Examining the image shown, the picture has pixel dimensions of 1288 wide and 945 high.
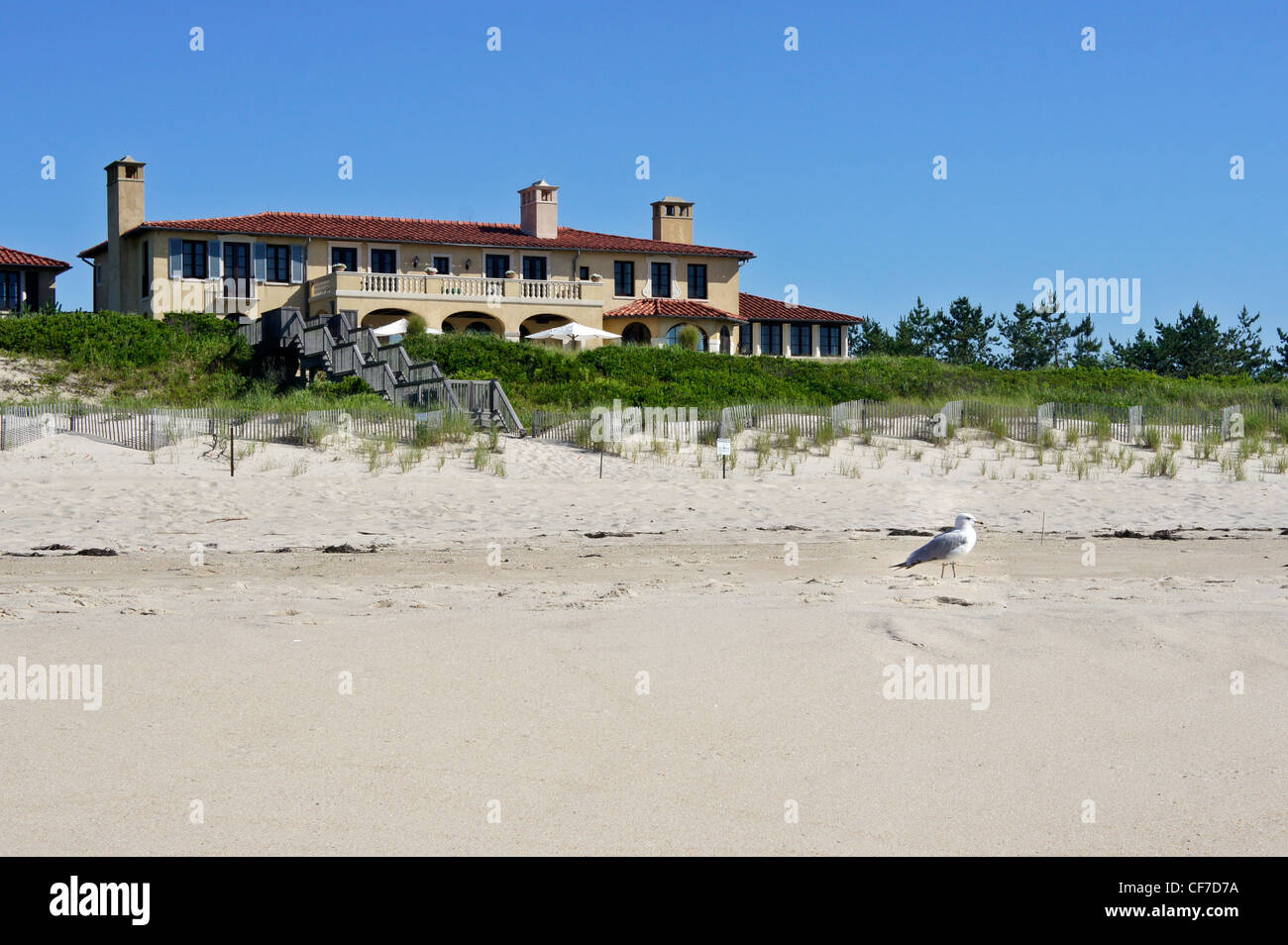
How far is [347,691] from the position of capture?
24.0 ft

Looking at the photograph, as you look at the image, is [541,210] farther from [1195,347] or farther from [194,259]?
[1195,347]

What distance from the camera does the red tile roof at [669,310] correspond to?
45.1 metres

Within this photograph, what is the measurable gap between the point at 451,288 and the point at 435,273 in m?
0.75

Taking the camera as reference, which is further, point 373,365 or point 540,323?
point 540,323

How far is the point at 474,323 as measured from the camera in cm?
4338

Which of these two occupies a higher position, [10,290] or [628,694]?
[10,290]

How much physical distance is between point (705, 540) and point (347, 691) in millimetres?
8181

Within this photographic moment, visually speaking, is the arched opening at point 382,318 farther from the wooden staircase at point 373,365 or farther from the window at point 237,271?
the window at point 237,271

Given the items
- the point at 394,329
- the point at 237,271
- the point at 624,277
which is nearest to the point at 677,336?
the point at 624,277

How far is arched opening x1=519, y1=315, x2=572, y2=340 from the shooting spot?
1725 inches

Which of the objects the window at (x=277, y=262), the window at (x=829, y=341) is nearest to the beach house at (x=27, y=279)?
the window at (x=277, y=262)

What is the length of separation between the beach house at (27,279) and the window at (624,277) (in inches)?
759

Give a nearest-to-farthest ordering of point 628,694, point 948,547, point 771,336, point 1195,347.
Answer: point 628,694, point 948,547, point 771,336, point 1195,347
